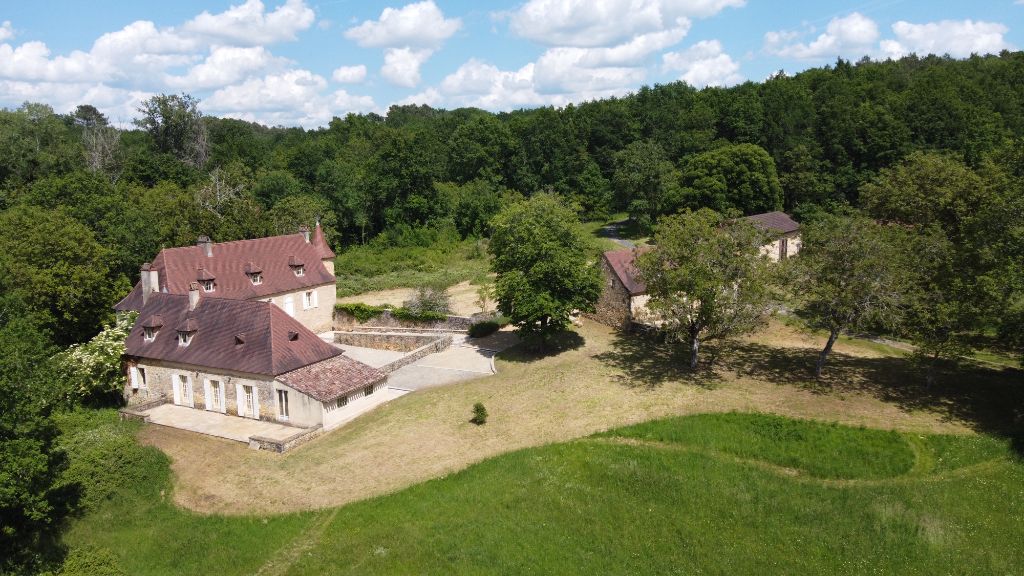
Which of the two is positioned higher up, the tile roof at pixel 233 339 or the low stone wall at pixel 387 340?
the tile roof at pixel 233 339

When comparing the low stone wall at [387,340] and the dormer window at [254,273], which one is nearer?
the low stone wall at [387,340]

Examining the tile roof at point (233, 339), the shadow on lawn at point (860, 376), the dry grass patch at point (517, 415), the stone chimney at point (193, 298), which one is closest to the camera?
the dry grass patch at point (517, 415)

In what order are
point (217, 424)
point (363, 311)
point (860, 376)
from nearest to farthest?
point (217, 424) → point (860, 376) → point (363, 311)

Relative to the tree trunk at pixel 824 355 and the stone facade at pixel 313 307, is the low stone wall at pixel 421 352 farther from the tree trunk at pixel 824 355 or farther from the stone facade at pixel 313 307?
the tree trunk at pixel 824 355

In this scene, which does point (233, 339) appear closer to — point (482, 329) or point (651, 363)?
point (482, 329)

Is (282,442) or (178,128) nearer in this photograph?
(282,442)

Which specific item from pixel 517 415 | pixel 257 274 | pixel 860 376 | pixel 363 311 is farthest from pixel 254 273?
pixel 860 376

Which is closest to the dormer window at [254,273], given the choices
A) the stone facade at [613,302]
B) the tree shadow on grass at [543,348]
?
the tree shadow on grass at [543,348]

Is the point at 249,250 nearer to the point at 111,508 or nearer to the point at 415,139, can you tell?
the point at 111,508
